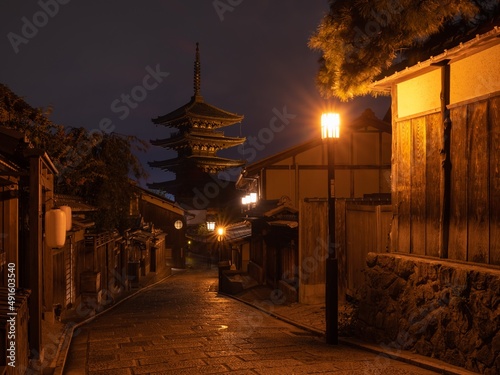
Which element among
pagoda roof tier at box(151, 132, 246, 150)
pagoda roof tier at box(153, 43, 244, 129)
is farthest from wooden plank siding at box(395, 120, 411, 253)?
pagoda roof tier at box(151, 132, 246, 150)

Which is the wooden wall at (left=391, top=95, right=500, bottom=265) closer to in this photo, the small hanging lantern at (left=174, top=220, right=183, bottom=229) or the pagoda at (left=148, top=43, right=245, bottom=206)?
the small hanging lantern at (left=174, top=220, right=183, bottom=229)

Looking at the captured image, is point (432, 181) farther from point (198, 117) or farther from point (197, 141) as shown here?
point (197, 141)

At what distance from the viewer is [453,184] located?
27.7ft

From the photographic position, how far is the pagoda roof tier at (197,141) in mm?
55081

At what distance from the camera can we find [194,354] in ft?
28.7

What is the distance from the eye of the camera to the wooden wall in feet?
24.9

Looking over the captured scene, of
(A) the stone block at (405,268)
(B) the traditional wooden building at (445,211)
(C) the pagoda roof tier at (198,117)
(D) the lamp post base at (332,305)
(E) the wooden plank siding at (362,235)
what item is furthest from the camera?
(C) the pagoda roof tier at (198,117)

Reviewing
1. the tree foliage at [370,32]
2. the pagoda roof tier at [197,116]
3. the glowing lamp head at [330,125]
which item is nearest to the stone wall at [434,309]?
the glowing lamp head at [330,125]

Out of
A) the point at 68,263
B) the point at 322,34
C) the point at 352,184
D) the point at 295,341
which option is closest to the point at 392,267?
the point at 295,341

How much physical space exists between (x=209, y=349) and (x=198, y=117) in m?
47.3

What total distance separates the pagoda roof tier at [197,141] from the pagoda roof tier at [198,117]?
4.16ft

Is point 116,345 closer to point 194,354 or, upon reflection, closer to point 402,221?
point 194,354

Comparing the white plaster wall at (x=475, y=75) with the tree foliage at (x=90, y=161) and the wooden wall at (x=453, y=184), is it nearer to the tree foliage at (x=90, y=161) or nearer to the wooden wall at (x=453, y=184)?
the wooden wall at (x=453, y=184)

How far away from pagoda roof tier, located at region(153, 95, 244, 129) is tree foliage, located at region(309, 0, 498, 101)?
43639mm
